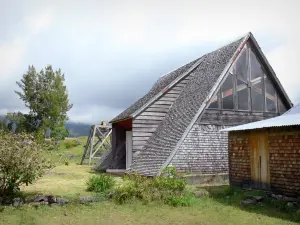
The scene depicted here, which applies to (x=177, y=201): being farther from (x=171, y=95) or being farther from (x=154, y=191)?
(x=171, y=95)

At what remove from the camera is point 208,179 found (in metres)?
14.3

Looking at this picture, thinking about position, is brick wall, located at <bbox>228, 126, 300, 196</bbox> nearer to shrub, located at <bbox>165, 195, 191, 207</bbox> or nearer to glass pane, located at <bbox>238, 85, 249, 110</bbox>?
shrub, located at <bbox>165, 195, 191, 207</bbox>

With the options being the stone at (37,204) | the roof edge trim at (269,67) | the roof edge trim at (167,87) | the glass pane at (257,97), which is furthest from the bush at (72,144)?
the stone at (37,204)

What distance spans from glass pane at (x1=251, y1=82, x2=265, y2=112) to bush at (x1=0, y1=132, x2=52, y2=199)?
1191 cm

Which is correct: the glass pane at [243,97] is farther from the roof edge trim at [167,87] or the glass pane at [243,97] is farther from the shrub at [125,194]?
the shrub at [125,194]

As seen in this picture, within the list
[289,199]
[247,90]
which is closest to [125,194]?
[289,199]

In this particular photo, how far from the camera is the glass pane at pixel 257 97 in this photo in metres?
17.3

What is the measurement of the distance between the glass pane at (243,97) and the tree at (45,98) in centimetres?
3130

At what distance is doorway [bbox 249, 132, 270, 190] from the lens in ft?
37.8

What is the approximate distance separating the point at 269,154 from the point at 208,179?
369 centimetres

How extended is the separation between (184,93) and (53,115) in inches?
1147

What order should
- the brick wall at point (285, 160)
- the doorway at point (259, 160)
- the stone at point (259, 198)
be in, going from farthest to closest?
the doorway at point (259, 160)
the stone at point (259, 198)
the brick wall at point (285, 160)

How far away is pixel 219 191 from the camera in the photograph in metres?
12.5

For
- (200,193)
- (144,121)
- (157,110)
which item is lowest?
(200,193)
